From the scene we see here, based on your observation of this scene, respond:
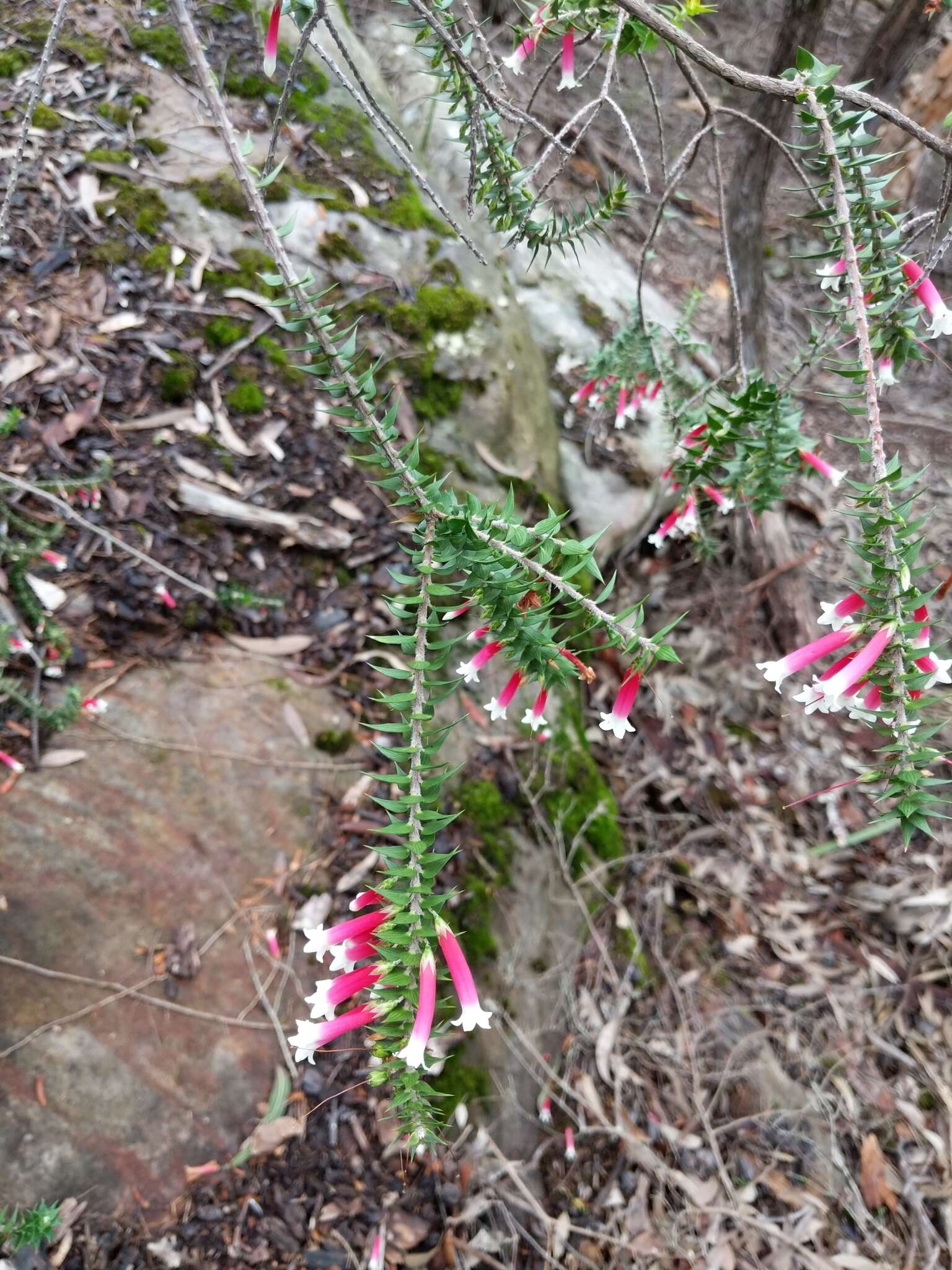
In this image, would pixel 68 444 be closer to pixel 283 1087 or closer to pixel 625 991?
pixel 283 1087

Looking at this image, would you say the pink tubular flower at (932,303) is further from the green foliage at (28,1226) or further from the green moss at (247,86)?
the green moss at (247,86)

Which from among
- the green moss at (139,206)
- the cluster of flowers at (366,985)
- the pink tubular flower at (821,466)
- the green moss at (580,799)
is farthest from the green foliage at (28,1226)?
the green moss at (139,206)

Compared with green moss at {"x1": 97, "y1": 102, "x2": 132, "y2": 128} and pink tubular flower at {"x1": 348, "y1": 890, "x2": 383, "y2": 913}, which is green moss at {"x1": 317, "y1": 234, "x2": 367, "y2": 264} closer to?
green moss at {"x1": 97, "y1": 102, "x2": 132, "y2": 128}

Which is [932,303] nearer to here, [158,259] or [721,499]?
[721,499]

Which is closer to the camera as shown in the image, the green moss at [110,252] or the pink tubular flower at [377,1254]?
the pink tubular flower at [377,1254]

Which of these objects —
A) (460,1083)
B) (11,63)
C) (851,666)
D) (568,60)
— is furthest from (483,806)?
(11,63)

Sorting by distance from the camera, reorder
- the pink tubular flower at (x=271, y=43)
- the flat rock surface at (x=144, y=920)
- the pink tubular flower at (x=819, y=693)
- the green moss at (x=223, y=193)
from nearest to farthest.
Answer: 1. the pink tubular flower at (x=819, y=693)
2. the pink tubular flower at (x=271, y=43)
3. the flat rock surface at (x=144, y=920)
4. the green moss at (x=223, y=193)

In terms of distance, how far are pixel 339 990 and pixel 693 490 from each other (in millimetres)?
1438

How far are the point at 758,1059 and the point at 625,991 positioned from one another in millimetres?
619

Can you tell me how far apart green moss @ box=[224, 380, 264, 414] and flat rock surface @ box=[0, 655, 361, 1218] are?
3.45ft

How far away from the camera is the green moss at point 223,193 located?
3180 millimetres

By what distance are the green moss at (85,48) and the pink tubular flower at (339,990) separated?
4069 mm

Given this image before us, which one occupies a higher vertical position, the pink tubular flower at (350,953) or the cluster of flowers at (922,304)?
the cluster of flowers at (922,304)

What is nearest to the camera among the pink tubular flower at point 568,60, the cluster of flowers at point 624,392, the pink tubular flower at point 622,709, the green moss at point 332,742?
the pink tubular flower at point 622,709
